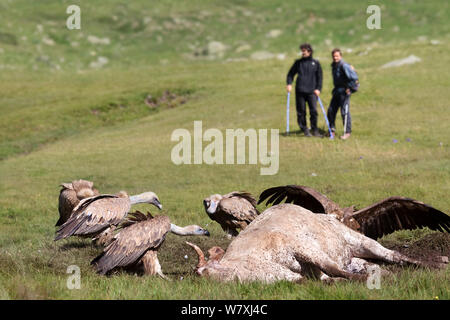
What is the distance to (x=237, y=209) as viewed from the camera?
1066cm

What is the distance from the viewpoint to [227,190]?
15.9 m

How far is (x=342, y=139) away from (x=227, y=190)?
7.24 m

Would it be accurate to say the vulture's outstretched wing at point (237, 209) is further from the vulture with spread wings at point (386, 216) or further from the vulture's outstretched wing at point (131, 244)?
the vulture's outstretched wing at point (131, 244)

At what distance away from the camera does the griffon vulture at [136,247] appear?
8.01 m

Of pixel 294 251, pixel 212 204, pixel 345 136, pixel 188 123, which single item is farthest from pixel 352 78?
pixel 294 251

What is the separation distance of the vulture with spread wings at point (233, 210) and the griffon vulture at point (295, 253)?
8.14 ft

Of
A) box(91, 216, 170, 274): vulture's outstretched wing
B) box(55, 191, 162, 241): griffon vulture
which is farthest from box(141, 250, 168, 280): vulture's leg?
box(55, 191, 162, 241): griffon vulture

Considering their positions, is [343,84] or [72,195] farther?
[343,84]

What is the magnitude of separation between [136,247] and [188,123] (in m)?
19.3

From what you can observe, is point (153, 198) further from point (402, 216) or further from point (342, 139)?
point (342, 139)

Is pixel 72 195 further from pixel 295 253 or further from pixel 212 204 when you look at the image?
pixel 295 253

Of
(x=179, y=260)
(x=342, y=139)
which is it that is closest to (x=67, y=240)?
(x=179, y=260)

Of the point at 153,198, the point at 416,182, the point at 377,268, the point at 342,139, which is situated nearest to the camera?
the point at 377,268

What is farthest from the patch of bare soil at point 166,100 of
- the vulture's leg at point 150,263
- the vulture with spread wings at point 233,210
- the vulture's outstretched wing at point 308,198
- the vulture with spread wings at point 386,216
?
the vulture's leg at point 150,263
